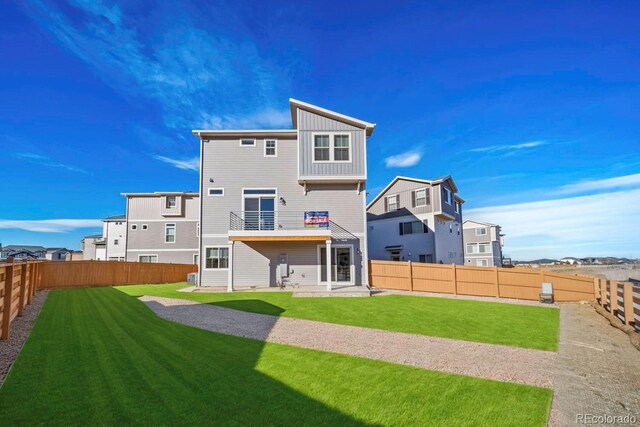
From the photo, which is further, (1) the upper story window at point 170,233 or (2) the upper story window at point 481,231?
(2) the upper story window at point 481,231

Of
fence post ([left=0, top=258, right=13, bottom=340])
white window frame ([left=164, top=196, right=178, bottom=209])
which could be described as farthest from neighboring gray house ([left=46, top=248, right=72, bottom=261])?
fence post ([left=0, top=258, right=13, bottom=340])

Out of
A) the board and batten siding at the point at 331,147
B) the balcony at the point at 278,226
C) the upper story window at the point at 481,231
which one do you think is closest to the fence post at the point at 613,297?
the board and batten siding at the point at 331,147

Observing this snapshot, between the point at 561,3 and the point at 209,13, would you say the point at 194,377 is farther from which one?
the point at 561,3

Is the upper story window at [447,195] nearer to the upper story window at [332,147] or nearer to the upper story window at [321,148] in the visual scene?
the upper story window at [332,147]

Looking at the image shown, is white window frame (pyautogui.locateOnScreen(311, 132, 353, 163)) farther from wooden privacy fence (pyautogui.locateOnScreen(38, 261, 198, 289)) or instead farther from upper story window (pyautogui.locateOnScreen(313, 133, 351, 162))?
wooden privacy fence (pyautogui.locateOnScreen(38, 261, 198, 289))

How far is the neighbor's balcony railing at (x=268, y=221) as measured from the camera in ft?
62.0

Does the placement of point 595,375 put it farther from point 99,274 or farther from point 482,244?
point 482,244

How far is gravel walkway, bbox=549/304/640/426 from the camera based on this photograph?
435 centimetres

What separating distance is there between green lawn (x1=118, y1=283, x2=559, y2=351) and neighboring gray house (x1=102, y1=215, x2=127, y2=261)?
28.3 metres

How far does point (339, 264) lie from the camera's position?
18.9 metres

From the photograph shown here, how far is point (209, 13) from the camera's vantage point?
14.3 metres

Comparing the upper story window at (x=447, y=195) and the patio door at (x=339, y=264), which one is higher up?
the upper story window at (x=447, y=195)

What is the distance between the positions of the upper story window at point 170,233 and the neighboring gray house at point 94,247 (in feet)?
51.2

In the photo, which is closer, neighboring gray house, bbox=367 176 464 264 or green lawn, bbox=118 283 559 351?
green lawn, bbox=118 283 559 351
